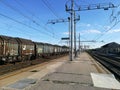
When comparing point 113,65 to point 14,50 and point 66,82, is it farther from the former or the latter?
point 66,82

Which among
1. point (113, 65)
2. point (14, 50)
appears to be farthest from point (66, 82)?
point (113, 65)

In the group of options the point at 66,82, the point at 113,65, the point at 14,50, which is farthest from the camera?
the point at 113,65

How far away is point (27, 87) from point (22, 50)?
17.3 m

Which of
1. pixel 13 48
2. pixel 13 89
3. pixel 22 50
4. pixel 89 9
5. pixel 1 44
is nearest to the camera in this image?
pixel 13 89

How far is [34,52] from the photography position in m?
32.8

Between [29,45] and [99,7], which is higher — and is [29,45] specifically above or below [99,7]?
below

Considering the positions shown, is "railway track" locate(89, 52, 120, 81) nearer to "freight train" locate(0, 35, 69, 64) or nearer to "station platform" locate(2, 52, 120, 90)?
"station platform" locate(2, 52, 120, 90)

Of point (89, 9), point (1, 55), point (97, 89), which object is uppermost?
point (89, 9)

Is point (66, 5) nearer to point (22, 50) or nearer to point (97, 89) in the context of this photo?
point (22, 50)

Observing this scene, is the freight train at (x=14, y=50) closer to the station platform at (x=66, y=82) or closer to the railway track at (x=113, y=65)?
the station platform at (x=66, y=82)

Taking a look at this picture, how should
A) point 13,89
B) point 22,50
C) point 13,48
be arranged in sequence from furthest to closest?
point 22,50 < point 13,48 < point 13,89

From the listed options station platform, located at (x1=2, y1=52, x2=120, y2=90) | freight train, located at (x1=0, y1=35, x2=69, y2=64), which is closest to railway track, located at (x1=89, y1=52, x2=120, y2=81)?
station platform, located at (x1=2, y1=52, x2=120, y2=90)

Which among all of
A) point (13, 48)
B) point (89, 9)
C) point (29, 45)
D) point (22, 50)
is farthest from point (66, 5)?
point (13, 48)

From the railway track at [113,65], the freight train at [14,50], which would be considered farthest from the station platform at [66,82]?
the freight train at [14,50]
